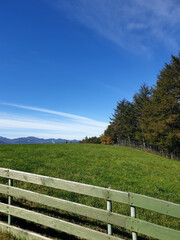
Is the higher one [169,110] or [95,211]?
[169,110]

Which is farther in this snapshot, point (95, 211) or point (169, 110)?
point (169, 110)

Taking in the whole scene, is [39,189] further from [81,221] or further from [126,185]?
[126,185]

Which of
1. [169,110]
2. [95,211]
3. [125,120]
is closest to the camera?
[95,211]

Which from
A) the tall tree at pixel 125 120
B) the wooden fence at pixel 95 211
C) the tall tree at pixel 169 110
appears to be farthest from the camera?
the tall tree at pixel 125 120

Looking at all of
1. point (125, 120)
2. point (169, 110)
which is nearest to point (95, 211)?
point (169, 110)

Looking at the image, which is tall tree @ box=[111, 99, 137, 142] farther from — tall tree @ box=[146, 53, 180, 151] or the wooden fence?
the wooden fence

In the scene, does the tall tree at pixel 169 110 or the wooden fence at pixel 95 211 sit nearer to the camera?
the wooden fence at pixel 95 211

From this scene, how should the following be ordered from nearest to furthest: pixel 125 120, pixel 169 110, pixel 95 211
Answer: pixel 95 211 → pixel 169 110 → pixel 125 120

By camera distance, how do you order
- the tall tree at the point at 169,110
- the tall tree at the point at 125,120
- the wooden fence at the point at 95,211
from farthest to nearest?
the tall tree at the point at 125,120 < the tall tree at the point at 169,110 < the wooden fence at the point at 95,211

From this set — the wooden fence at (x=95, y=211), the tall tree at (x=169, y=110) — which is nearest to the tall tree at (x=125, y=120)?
the tall tree at (x=169, y=110)

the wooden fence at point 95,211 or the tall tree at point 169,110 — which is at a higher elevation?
the tall tree at point 169,110

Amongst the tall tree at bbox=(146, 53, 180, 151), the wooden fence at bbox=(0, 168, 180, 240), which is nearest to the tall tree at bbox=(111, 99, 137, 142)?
the tall tree at bbox=(146, 53, 180, 151)

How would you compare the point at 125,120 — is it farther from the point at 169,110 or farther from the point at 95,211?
the point at 95,211

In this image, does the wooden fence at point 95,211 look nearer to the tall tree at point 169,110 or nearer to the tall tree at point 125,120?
the tall tree at point 169,110
